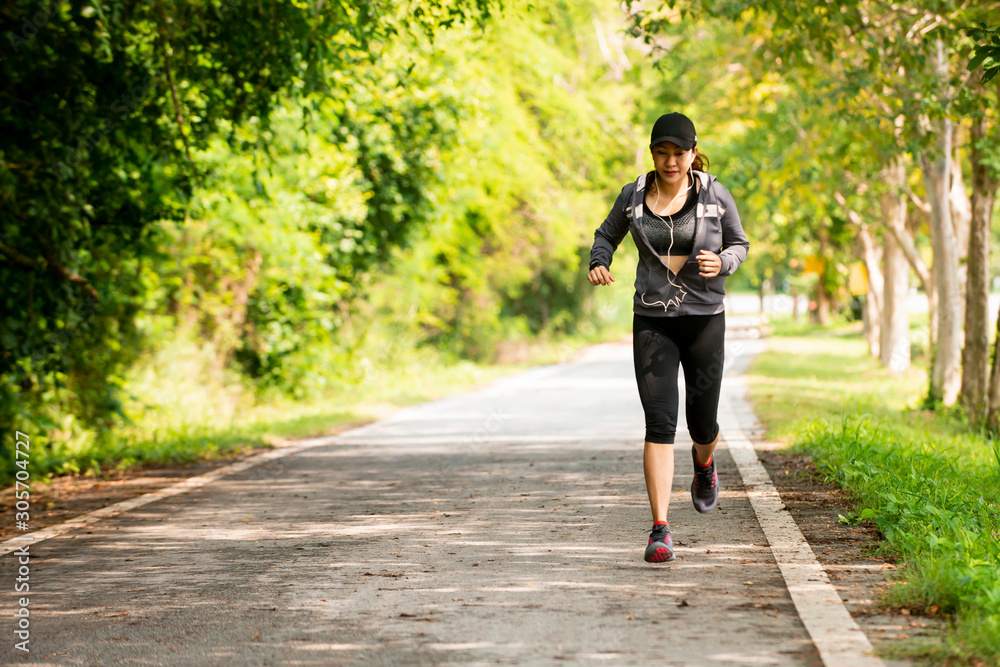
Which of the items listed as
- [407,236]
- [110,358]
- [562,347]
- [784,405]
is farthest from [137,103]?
[562,347]

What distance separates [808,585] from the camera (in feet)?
14.6

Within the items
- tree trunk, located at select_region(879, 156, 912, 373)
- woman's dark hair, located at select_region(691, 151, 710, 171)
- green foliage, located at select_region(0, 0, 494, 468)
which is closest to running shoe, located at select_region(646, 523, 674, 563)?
woman's dark hair, located at select_region(691, 151, 710, 171)

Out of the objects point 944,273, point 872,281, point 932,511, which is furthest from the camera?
point 872,281

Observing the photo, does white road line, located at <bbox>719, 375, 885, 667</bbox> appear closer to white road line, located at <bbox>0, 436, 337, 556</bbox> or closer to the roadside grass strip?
the roadside grass strip

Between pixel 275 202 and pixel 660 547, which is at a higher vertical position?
pixel 275 202

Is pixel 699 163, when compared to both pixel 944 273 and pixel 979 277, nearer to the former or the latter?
pixel 979 277

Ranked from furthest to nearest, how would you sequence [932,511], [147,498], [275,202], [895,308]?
[895,308], [275,202], [147,498], [932,511]

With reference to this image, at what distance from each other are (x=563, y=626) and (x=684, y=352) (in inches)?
70.1

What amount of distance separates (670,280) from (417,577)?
1868mm

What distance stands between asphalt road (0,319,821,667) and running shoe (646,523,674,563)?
0.06 metres

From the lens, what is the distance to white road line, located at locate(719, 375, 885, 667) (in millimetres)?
3581

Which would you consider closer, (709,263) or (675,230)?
(709,263)

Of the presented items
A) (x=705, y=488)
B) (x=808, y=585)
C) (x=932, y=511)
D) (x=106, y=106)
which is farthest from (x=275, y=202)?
(x=808, y=585)

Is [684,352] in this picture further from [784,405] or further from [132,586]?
[784,405]
